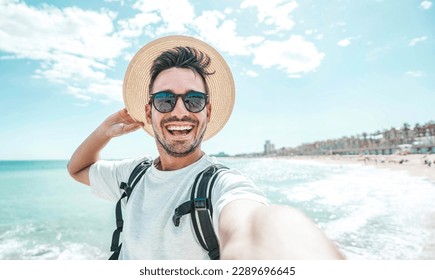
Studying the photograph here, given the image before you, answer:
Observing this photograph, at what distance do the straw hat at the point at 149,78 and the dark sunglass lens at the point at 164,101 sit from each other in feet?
1.25

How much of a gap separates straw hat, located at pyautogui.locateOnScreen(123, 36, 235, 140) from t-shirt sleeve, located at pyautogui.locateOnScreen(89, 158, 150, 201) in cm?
37

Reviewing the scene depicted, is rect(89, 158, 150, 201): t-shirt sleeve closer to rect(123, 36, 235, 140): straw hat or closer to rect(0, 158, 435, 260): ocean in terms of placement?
rect(123, 36, 235, 140): straw hat

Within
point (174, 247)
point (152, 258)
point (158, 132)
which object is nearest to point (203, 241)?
point (174, 247)

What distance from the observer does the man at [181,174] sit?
0.76 metres

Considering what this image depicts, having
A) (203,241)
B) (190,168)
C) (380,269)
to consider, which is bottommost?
(380,269)

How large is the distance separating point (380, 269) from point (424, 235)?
181 inches

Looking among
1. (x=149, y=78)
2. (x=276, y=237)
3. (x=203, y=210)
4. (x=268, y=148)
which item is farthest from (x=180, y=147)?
(x=268, y=148)

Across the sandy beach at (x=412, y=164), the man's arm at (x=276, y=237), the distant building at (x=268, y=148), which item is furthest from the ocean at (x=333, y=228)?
the distant building at (x=268, y=148)

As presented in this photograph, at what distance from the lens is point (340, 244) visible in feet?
17.4

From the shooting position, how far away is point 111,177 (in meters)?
1.75

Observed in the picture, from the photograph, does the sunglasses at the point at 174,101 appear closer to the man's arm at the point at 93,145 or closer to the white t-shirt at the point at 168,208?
the white t-shirt at the point at 168,208

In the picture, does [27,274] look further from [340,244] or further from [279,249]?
[340,244]

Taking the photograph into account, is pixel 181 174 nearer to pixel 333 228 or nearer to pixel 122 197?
pixel 122 197

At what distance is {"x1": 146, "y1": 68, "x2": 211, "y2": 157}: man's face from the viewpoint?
57.7 inches
